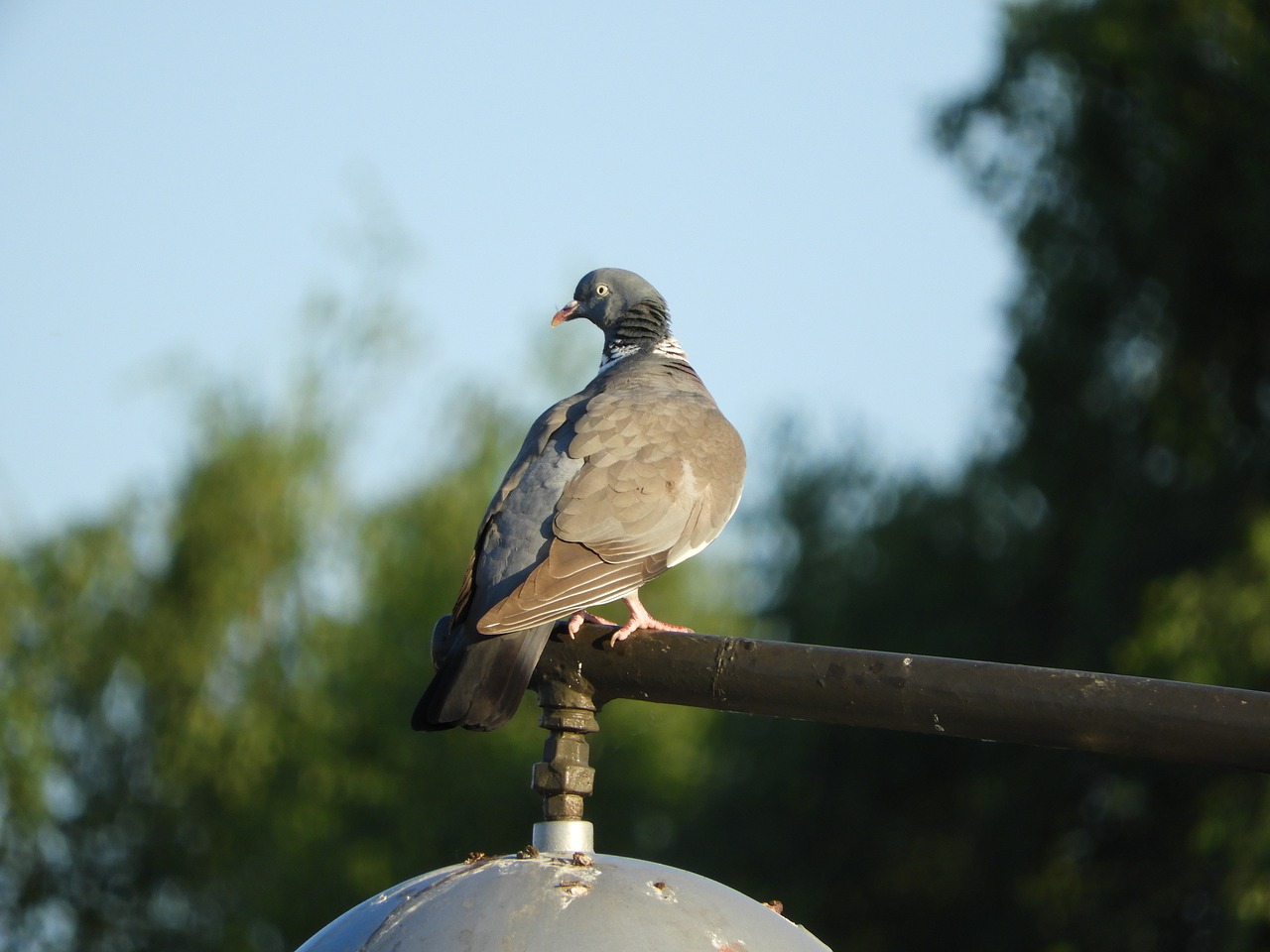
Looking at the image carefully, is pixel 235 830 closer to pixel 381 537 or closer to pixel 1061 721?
pixel 381 537

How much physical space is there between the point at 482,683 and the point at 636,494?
1.12 m

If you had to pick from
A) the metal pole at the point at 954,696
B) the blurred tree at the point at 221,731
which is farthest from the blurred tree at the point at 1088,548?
the metal pole at the point at 954,696

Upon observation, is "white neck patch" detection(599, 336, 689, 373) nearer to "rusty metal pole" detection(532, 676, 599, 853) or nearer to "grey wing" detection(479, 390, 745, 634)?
"grey wing" detection(479, 390, 745, 634)

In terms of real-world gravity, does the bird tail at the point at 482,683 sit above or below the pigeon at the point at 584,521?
below

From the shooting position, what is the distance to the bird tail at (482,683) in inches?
107

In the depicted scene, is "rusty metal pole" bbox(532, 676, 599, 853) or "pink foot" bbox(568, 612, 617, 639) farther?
"pink foot" bbox(568, 612, 617, 639)

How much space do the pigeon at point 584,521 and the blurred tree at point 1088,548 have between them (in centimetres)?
633

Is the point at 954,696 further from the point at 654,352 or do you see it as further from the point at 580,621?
the point at 654,352

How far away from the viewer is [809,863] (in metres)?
15.2

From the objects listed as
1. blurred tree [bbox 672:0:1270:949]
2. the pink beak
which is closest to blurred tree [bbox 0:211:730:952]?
blurred tree [bbox 672:0:1270:949]

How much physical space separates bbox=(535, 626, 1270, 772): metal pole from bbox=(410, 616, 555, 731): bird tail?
1.42ft

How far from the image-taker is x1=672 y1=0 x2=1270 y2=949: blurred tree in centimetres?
1166

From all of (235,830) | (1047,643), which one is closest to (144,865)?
(235,830)

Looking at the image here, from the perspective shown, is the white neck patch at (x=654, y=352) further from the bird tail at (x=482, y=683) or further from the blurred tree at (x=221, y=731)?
the blurred tree at (x=221, y=731)
